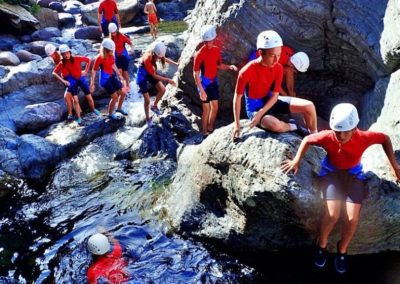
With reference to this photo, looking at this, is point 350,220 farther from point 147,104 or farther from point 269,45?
point 147,104

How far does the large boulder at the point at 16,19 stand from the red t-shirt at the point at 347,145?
690 inches

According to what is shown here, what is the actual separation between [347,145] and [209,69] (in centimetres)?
443

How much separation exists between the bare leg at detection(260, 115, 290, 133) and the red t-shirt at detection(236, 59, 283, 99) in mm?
593

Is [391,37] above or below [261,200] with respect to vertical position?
above

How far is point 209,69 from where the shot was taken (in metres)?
9.89

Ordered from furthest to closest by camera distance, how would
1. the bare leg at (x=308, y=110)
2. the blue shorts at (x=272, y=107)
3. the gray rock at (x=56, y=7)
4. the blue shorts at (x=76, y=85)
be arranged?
the gray rock at (x=56, y=7) → the blue shorts at (x=76, y=85) → the blue shorts at (x=272, y=107) → the bare leg at (x=308, y=110)

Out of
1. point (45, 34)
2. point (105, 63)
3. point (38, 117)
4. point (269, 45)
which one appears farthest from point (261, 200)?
point (45, 34)

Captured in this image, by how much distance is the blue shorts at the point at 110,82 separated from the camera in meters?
12.4

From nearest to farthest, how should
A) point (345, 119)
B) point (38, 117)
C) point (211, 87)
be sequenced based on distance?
point (345, 119) < point (211, 87) < point (38, 117)

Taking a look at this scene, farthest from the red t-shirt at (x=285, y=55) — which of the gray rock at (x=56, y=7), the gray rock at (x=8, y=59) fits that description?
the gray rock at (x=56, y=7)

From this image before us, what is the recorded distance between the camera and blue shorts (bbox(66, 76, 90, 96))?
12.8 metres

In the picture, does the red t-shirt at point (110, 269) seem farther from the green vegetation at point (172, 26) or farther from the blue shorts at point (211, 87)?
the green vegetation at point (172, 26)

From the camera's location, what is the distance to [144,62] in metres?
11.5

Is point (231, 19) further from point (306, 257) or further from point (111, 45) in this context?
point (306, 257)
